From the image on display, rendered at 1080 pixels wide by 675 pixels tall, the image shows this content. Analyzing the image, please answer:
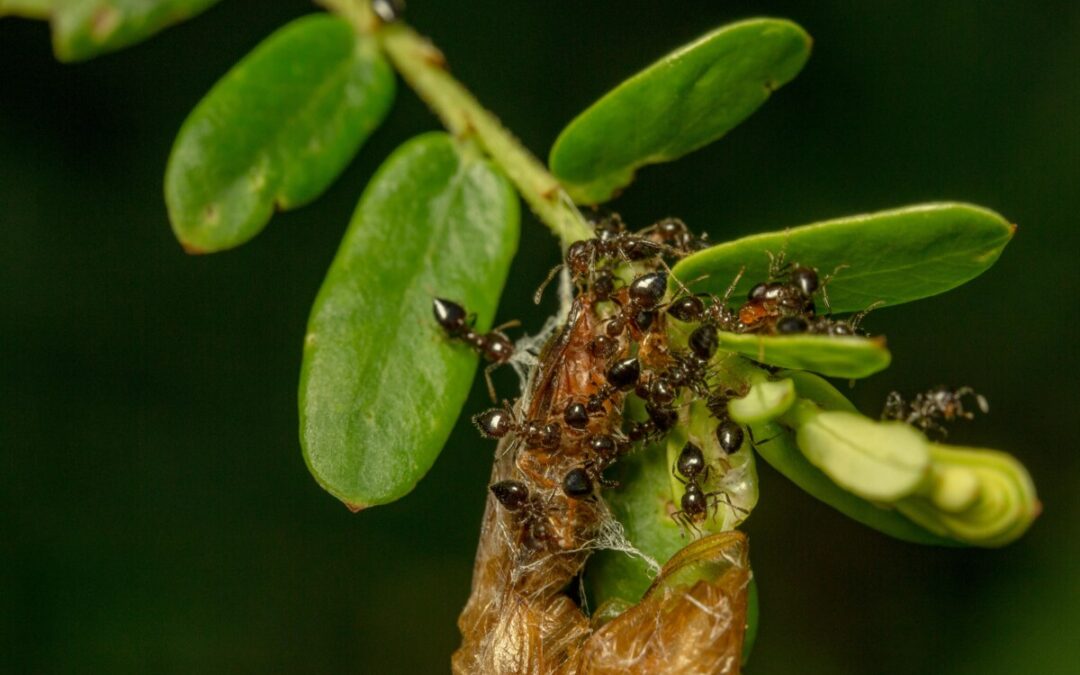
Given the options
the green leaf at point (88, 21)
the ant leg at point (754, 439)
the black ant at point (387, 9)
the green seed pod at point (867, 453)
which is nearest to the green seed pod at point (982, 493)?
the green seed pod at point (867, 453)

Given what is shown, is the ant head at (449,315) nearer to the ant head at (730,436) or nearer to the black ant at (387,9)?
the ant head at (730,436)

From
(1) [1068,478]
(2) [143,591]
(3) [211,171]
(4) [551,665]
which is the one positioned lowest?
(1) [1068,478]

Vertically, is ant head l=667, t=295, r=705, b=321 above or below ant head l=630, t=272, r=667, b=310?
below

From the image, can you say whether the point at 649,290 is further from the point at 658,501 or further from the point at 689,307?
the point at 658,501

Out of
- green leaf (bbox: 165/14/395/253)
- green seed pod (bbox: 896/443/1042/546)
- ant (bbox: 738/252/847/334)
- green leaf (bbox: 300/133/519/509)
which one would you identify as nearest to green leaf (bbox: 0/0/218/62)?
green leaf (bbox: 165/14/395/253)

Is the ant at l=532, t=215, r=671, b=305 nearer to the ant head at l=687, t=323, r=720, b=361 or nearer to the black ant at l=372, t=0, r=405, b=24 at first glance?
the ant head at l=687, t=323, r=720, b=361

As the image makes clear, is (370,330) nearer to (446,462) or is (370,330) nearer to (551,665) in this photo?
(551,665)

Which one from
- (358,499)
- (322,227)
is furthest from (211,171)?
(322,227)

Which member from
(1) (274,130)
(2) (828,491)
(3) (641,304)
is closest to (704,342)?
(3) (641,304)
